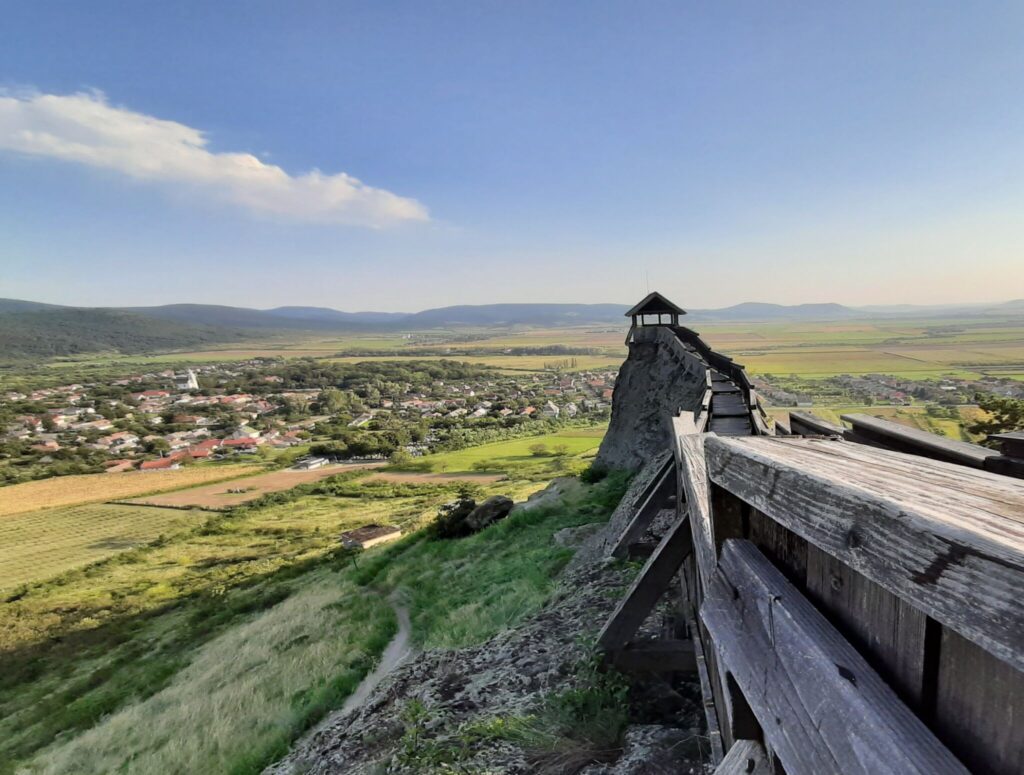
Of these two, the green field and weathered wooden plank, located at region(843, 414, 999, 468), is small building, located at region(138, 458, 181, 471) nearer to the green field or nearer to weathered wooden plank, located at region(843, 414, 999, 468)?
the green field

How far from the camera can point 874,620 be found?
0.95 metres

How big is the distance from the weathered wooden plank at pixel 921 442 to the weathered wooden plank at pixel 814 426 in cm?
70

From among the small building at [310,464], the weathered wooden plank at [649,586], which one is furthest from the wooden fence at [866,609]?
the small building at [310,464]

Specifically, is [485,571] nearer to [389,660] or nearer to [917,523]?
[389,660]

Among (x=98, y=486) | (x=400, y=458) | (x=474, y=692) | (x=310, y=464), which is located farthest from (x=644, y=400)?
(x=98, y=486)

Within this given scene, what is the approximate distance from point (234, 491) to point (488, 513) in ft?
154

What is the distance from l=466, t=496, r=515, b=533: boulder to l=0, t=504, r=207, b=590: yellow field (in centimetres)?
3094

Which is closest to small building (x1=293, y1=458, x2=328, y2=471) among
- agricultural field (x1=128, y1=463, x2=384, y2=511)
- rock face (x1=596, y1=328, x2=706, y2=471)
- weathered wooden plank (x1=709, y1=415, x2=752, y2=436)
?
agricultural field (x1=128, y1=463, x2=384, y2=511)

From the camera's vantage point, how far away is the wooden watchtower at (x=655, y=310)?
20547 mm

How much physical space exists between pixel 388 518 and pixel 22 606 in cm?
1939

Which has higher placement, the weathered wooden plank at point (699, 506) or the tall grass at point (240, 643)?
the weathered wooden plank at point (699, 506)

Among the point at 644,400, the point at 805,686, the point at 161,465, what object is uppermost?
the point at 805,686

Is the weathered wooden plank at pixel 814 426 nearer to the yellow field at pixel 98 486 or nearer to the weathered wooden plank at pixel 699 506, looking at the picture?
the weathered wooden plank at pixel 699 506

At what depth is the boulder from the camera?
1908 centimetres
